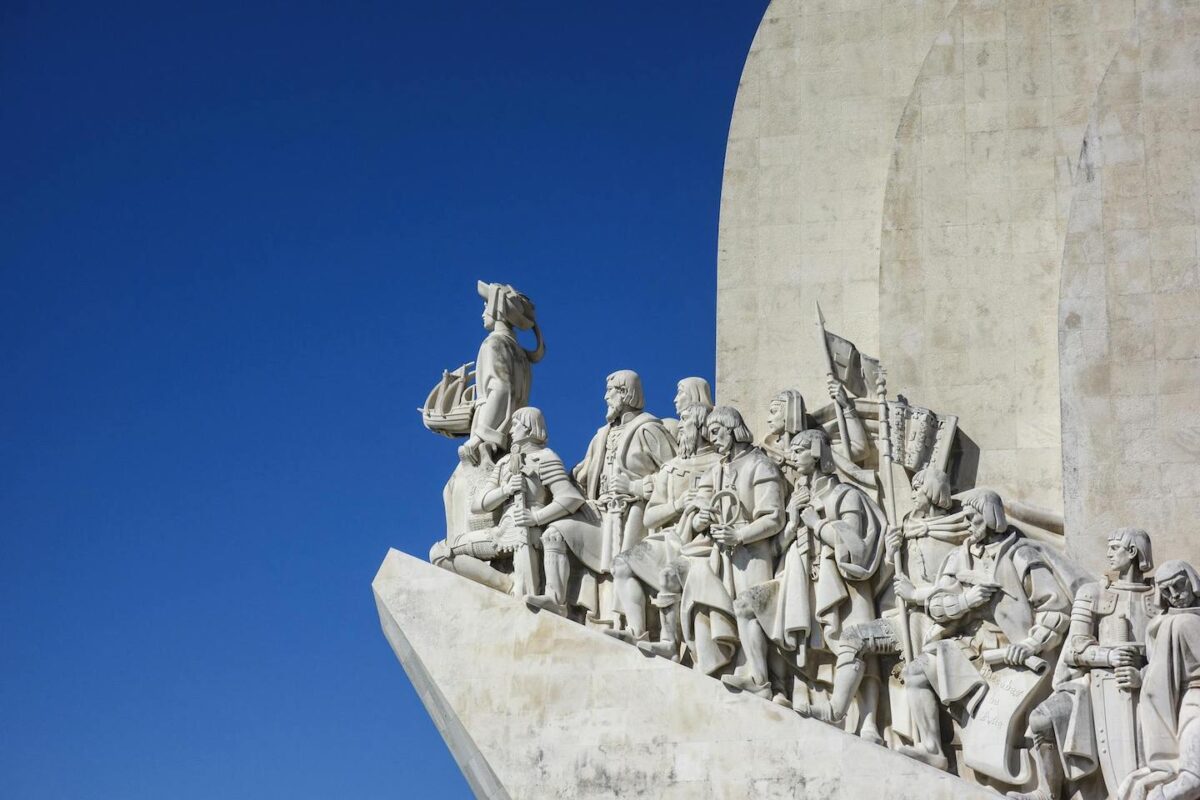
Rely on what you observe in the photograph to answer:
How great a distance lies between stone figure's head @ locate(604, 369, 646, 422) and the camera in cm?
1308

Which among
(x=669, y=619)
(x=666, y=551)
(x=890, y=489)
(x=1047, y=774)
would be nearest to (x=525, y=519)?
(x=666, y=551)

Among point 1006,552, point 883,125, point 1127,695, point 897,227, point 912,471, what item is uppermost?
point 883,125

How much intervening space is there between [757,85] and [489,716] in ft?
17.2

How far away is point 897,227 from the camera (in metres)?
13.4

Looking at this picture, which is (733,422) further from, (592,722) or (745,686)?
(592,722)

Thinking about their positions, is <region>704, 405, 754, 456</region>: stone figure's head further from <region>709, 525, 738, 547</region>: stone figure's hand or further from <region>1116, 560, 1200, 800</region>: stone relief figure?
<region>1116, 560, 1200, 800</region>: stone relief figure

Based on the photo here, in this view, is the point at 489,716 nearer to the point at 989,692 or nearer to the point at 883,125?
the point at 989,692

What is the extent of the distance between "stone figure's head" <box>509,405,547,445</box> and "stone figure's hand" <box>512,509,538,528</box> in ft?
1.89

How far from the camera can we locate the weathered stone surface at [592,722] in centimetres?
1100

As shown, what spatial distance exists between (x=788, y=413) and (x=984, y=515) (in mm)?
1619

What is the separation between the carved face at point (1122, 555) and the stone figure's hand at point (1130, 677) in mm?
544

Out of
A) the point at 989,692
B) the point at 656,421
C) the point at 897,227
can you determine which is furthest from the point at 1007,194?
the point at 989,692

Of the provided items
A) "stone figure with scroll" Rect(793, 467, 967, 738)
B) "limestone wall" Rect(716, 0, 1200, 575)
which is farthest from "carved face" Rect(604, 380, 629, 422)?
"stone figure with scroll" Rect(793, 467, 967, 738)

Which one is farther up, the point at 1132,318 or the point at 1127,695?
the point at 1132,318
